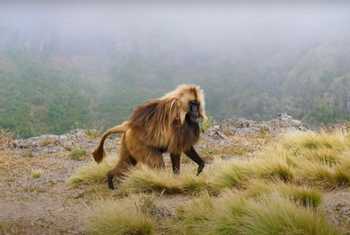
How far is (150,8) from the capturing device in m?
85.3

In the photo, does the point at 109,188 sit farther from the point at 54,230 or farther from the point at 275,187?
the point at 275,187

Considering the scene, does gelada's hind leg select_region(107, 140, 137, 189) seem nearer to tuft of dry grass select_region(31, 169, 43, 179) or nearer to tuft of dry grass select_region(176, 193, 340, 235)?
tuft of dry grass select_region(31, 169, 43, 179)

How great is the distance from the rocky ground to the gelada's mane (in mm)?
Answer: 850

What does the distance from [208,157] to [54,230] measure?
4804mm

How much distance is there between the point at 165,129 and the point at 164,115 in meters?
0.17

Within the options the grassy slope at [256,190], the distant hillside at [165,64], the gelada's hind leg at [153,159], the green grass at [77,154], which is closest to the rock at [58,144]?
the green grass at [77,154]

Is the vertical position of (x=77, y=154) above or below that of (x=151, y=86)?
above

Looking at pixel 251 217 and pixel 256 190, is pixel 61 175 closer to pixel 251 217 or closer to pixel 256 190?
pixel 256 190

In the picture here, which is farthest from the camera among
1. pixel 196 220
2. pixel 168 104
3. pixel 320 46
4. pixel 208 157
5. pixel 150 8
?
pixel 150 8

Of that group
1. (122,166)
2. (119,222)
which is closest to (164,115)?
(122,166)

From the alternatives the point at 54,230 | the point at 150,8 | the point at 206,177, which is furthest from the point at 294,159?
the point at 150,8

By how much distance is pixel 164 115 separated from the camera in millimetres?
7141

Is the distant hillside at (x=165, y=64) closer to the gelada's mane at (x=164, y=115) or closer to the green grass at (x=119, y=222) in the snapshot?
the gelada's mane at (x=164, y=115)

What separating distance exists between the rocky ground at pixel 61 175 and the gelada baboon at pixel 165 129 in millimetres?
623
